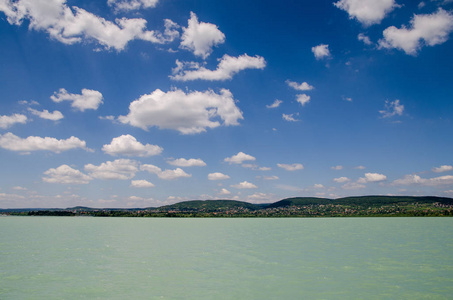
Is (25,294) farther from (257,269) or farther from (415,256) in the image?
(415,256)

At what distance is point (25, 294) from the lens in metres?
29.5

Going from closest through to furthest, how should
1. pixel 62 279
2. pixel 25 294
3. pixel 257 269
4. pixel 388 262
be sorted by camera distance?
pixel 25 294 < pixel 62 279 < pixel 257 269 < pixel 388 262

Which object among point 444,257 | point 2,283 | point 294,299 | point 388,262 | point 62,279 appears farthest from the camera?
point 444,257

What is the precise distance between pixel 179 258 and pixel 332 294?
101ft

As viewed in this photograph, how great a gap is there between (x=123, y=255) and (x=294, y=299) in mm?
39786

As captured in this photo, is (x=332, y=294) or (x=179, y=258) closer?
(x=332, y=294)

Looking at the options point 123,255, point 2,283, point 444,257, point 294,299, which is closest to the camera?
point 294,299

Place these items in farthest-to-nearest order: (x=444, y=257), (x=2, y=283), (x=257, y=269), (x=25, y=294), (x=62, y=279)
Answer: (x=444, y=257)
(x=257, y=269)
(x=62, y=279)
(x=2, y=283)
(x=25, y=294)

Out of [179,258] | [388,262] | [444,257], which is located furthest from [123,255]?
[444,257]

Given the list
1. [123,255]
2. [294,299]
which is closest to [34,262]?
[123,255]

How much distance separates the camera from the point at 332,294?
95.0ft

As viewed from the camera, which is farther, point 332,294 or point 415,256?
point 415,256

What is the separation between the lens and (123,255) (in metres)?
57.2

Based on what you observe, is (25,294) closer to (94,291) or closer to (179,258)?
(94,291)
